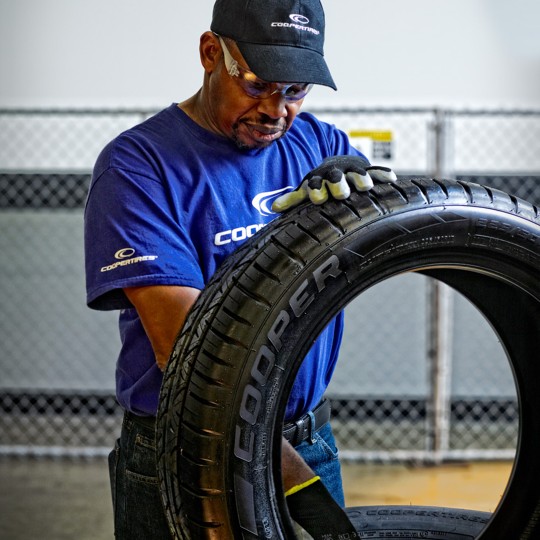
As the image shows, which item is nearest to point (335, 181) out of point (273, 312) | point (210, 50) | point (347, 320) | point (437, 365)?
point (273, 312)

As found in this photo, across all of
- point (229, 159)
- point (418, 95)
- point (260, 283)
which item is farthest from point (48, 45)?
point (260, 283)

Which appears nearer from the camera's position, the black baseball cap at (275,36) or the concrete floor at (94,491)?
the black baseball cap at (275,36)

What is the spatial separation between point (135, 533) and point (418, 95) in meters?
3.59

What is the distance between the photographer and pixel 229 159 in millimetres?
1480

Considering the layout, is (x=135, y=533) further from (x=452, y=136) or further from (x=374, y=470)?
(x=452, y=136)

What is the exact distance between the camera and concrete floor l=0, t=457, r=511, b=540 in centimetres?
356

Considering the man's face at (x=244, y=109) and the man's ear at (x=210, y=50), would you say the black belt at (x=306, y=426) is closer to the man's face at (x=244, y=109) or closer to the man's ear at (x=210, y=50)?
the man's face at (x=244, y=109)

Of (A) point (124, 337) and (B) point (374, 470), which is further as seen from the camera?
Answer: (B) point (374, 470)

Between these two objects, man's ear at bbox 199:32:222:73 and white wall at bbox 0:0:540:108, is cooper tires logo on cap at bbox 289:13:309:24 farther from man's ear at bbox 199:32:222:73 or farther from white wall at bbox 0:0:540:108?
white wall at bbox 0:0:540:108

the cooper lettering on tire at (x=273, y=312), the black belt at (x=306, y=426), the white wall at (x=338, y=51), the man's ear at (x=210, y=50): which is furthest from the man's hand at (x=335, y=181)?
the white wall at (x=338, y=51)

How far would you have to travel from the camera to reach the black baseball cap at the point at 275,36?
52.5 inches

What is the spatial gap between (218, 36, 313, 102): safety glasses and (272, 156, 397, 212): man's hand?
0.28 metres

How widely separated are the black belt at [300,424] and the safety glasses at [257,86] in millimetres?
570

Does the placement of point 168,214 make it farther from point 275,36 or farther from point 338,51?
point 338,51
